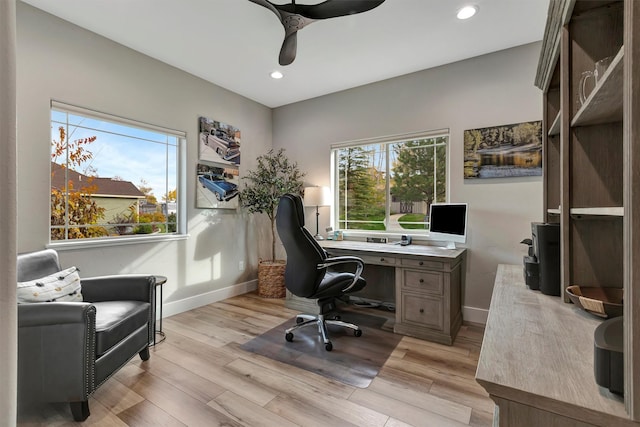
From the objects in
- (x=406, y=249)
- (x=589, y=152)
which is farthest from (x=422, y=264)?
(x=589, y=152)

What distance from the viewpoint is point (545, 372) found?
69 cm

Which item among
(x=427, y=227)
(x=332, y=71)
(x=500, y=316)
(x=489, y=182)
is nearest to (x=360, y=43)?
(x=332, y=71)

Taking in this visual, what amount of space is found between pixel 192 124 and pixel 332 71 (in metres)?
1.75

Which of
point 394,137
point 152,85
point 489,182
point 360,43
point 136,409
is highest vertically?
point 360,43

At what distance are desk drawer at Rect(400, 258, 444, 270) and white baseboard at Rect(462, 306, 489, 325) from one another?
0.79m

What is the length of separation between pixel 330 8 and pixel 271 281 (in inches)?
121

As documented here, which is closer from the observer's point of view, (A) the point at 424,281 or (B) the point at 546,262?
(B) the point at 546,262

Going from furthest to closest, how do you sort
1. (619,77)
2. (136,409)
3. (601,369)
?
(136,409) < (619,77) < (601,369)

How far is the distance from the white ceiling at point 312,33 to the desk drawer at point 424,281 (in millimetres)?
2163

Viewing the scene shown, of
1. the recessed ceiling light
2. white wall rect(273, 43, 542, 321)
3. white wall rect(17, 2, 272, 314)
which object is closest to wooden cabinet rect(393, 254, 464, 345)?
white wall rect(273, 43, 542, 321)

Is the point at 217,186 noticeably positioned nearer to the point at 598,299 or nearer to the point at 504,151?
the point at 504,151

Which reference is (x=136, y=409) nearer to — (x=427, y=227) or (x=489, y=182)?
(x=427, y=227)

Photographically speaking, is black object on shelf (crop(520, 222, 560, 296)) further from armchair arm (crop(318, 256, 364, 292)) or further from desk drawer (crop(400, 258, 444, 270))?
armchair arm (crop(318, 256, 364, 292))

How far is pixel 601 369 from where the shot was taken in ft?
1.95
